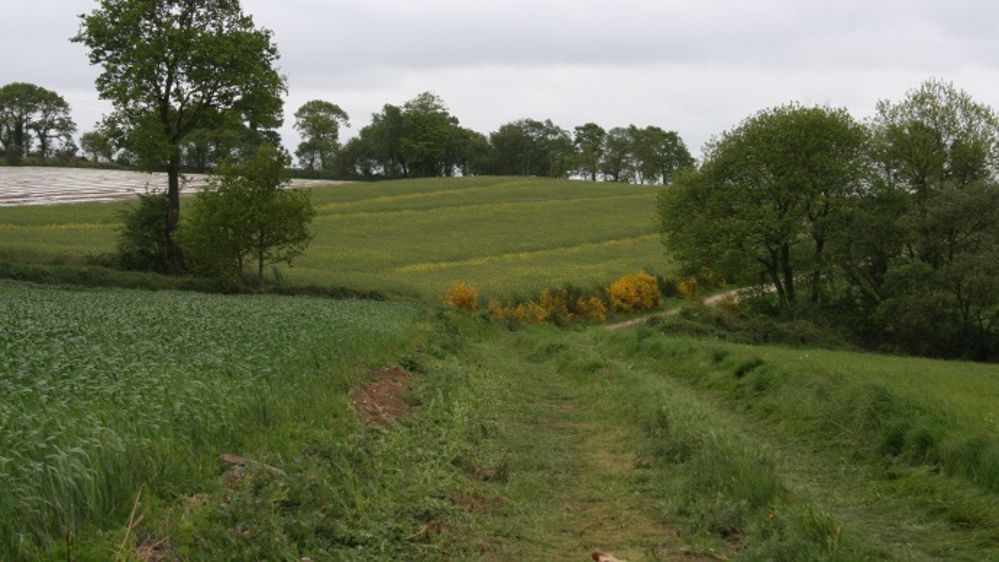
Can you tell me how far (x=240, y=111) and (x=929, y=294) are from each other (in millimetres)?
32556

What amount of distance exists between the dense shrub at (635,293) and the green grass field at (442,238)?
5.83ft

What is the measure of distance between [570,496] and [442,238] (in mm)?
55144

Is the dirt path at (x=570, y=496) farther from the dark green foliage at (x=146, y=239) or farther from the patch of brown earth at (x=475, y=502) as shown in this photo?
the dark green foliage at (x=146, y=239)

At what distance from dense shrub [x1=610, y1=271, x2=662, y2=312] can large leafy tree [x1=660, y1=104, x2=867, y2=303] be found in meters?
2.44

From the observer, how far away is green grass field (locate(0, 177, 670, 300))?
46.1 meters

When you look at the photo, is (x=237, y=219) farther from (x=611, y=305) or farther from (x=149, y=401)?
(x=149, y=401)

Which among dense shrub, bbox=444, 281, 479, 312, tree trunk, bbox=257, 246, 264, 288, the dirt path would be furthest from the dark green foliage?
the dirt path

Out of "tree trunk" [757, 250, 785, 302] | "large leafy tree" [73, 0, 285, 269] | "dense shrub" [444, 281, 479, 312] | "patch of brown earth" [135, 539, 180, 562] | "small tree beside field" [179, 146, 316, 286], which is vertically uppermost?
→ "large leafy tree" [73, 0, 285, 269]

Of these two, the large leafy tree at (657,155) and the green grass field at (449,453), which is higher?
the large leafy tree at (657,155)

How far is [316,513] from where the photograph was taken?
7.56 meters

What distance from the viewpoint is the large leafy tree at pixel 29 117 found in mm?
118250

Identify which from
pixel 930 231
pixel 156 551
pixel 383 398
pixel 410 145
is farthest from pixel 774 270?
pixel 410 145

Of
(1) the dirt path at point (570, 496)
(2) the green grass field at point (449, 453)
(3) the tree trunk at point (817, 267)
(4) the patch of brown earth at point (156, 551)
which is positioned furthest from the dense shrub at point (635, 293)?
(4) the patch of brown earth at point (156, 551)

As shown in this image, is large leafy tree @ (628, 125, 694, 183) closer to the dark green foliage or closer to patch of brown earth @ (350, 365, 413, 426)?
the dark green foliage
